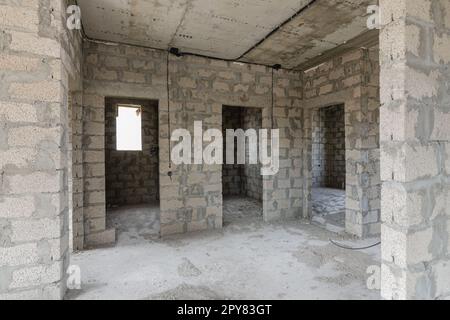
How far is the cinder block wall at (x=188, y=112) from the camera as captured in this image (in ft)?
12.0

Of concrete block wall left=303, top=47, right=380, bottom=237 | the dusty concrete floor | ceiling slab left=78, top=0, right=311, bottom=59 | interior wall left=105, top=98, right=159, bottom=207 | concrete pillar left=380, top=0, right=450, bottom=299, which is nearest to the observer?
concrete pillar left=380, top=0, right=450, bottom=299

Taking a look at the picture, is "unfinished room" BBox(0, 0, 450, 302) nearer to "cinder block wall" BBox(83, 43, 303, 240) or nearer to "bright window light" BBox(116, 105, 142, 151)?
"cinder block wall" BBox(83, 43, 303, 240)

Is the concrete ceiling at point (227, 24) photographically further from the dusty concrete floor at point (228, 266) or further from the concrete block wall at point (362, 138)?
the dusty concrete floor at point (228, 266)

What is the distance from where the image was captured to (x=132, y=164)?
22.7 ft

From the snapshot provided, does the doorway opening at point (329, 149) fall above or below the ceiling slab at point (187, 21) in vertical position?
below

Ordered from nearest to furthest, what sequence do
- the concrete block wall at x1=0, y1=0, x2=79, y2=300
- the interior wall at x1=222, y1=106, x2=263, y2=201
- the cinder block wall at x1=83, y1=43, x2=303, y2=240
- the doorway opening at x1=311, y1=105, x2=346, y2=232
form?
the concrete block wall at x1=0, y1=0, x2=79, y2=300 < the cinder block wall at x1=83, y1=43, x2=303, y2=240 < the interior wall at x1=222, y1=106, x2=263, y2=201 < the doorway opening at x1=311, y1=105, x2=346, y2=232

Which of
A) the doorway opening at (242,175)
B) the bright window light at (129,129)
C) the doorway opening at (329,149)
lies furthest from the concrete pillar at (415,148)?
the doorway opening at (329,149)

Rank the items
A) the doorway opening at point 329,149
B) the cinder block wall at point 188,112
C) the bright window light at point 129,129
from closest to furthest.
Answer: the cinder block wall at point 188,112 → the bright window light at point 129,129 → the doorway opening at point 329,149

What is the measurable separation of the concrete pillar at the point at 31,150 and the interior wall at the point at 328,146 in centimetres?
824

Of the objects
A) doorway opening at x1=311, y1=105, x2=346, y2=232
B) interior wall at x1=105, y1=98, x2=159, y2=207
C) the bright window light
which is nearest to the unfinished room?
interior wall at x1=105, y1=98, x2=159, y2=207

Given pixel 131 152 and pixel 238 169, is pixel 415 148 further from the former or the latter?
pixel 238 169

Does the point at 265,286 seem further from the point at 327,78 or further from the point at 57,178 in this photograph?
the point at 327,78

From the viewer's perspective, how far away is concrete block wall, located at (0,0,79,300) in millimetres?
2016

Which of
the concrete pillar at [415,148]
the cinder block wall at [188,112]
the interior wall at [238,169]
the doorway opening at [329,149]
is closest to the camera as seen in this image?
the concrete pillar at [415,148]
